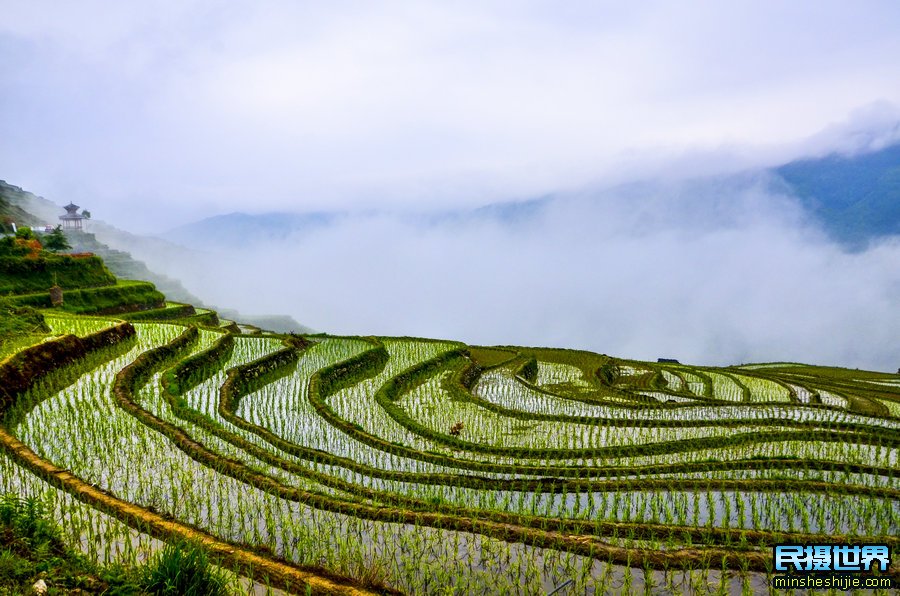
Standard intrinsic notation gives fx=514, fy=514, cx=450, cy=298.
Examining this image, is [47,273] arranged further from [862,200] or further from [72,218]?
[862,200]

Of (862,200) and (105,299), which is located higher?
(862,200)

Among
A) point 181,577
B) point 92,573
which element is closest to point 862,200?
point 181,577

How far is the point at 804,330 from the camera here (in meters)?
148

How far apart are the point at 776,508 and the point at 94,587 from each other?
25.7 feet

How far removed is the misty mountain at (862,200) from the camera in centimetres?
17075

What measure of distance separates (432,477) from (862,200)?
769 ft

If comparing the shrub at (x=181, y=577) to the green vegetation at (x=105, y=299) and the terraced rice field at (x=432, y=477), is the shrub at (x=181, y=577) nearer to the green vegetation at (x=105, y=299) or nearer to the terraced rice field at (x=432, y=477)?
the terraced rice field at (x=432, y=477)

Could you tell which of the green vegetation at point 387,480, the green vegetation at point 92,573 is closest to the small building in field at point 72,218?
the green vegetation at point 387,480

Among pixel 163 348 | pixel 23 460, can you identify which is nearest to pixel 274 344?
pixel 163 348

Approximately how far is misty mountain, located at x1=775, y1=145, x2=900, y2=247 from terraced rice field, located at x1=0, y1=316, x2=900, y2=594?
20709 centimetres

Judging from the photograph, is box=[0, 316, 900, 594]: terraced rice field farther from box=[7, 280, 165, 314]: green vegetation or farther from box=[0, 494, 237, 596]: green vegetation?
box=[7, 280, 165, 314]: green vegetation

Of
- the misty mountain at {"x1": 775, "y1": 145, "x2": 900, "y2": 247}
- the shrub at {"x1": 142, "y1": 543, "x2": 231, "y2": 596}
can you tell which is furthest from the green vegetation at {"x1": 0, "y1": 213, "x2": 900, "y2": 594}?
the misty mountain at {"x1": 775, "y1": 145, "x2": 900, "y2": 247}

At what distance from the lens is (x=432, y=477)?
807 centimetres

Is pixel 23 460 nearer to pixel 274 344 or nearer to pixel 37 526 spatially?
pixel 37 526
